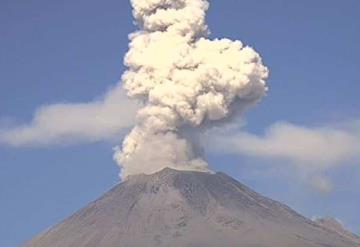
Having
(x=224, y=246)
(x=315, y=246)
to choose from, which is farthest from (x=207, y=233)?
(x=315, y=246)

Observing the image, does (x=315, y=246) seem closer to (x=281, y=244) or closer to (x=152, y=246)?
(x=281, y=244)

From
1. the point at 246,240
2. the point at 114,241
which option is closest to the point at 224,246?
the point at 246,240

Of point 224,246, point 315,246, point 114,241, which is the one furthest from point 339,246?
point 114,241

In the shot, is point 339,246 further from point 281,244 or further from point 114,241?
point 114,241

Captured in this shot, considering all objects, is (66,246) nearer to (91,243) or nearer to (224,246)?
(91,243)

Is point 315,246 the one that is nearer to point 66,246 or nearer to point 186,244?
point 186,244
